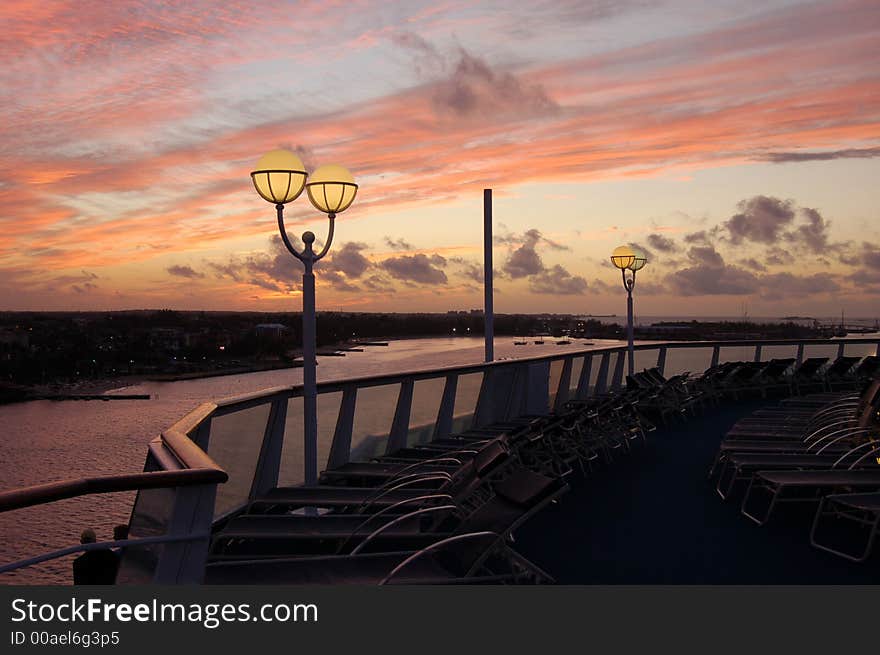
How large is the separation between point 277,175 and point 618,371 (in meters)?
10.1

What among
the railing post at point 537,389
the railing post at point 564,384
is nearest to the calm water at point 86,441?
the railing post at point 564,384

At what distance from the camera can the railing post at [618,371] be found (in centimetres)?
1502

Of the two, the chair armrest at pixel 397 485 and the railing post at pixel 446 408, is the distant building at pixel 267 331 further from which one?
the chair armrest at pixel 397 485

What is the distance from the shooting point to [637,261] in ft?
50.5

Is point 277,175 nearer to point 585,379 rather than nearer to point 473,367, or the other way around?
point 473,367

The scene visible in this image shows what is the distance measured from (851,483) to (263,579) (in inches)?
159

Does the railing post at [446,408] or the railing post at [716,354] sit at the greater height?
the railing post at [716,354]

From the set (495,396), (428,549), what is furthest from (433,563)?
(495,396)

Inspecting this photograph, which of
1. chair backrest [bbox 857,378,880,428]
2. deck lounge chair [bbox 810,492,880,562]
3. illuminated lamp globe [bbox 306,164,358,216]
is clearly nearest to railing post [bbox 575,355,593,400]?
chair backrest [bbox 857,378,880,428]

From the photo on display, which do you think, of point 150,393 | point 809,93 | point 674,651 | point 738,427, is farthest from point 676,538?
point 150,393

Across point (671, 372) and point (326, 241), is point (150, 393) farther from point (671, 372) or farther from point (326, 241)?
point (326, 241)

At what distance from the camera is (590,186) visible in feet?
108

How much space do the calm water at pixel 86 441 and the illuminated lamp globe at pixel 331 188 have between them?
2279 centimetres

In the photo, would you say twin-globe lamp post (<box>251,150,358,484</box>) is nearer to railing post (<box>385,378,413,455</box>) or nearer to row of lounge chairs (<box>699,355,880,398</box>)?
railing post (<box>385,378,413,455</box>)
